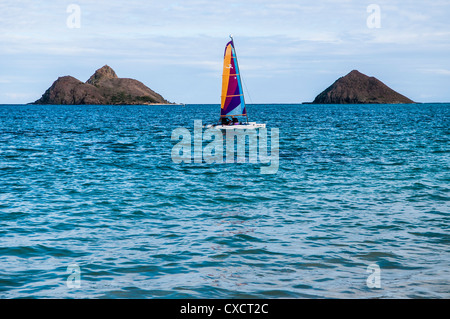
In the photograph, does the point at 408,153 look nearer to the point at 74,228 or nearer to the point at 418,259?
the point at 418,259

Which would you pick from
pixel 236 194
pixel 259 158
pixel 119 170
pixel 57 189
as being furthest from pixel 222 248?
pixel 259 158

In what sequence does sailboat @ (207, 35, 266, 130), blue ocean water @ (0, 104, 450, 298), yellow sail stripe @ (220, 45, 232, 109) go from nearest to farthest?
1. blue ocean water @ (0, 104, 450, 298)
2. yellow sail stripe @ (220, 45, 232, 109)
3. sailboat @ (207, 35, 266, 130)

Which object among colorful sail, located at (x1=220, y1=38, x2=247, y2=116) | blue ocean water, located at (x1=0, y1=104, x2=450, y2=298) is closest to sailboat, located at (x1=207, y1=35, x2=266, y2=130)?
colorful sail, located at (x1=220, y1=38, x2=247, y2=116)

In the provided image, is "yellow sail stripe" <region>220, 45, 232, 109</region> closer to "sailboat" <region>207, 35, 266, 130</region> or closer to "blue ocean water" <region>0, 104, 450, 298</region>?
"sailboat" <region>207, 35, 266, 130</region>

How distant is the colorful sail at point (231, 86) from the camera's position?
5272 cm

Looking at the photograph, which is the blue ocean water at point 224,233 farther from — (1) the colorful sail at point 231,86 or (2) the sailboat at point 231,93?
(1) the colorful sail at point 231,86

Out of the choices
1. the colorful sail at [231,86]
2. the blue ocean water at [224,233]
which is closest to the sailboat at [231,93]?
the colorful sail at [231,86]

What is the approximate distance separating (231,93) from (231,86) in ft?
3.16

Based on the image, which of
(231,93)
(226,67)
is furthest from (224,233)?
(231,93)

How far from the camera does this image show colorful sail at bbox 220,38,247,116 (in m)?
52.7

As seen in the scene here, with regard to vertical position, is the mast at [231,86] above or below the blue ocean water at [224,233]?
above

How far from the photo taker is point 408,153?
37250mm

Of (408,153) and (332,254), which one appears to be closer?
(332,254)
